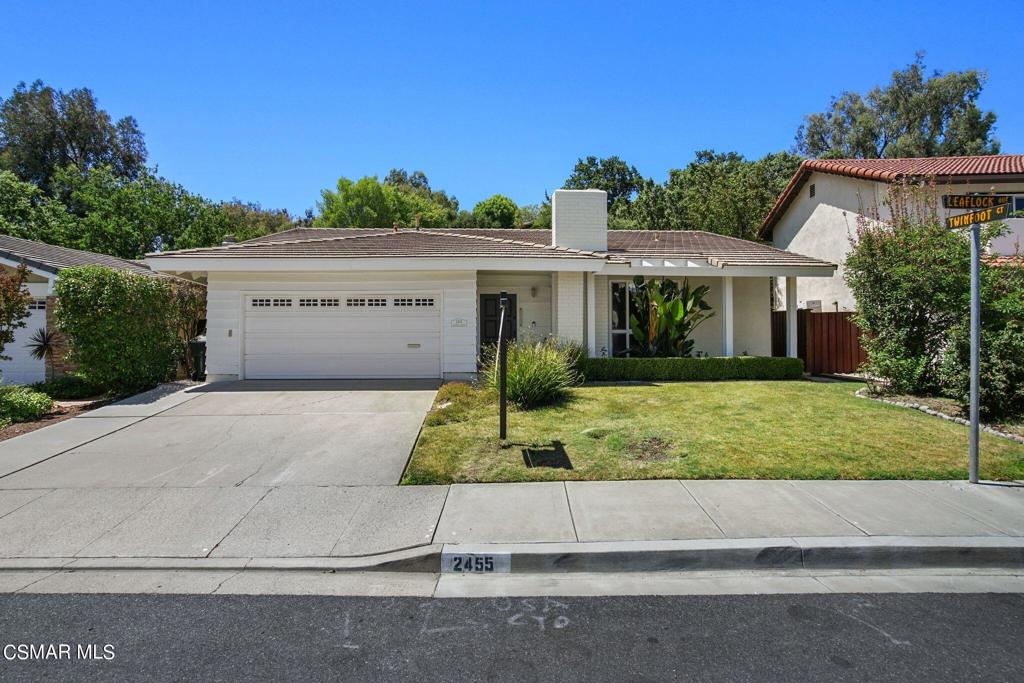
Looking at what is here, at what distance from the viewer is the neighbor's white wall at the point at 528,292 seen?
1498cm

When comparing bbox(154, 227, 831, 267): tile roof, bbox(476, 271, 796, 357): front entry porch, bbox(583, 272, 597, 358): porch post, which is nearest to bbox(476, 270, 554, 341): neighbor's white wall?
bbox(476, 271, 796, 357): front entry porch

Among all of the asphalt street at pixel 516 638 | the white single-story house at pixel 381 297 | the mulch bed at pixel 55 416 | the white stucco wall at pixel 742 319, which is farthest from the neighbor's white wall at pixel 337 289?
the asphalt street at pixel 516 638

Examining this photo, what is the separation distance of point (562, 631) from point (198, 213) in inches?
1290

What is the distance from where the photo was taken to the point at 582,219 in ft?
51.3

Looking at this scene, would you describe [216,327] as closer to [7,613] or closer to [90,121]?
[7,613]

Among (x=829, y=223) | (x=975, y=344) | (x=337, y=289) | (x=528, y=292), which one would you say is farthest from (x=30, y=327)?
(x=829, y=223)

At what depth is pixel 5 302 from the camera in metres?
10.6

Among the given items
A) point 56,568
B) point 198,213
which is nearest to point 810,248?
point 56,568

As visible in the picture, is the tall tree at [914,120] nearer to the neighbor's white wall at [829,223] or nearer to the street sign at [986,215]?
the neighbor's white wall at [829,223]

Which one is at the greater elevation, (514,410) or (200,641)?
(514,410)

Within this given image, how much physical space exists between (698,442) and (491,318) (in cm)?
818

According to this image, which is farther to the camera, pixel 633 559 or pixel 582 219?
pixel 582 219

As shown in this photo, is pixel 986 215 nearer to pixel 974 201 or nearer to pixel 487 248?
pixel 974 201

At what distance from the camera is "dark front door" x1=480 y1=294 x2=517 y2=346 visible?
14.9 m
